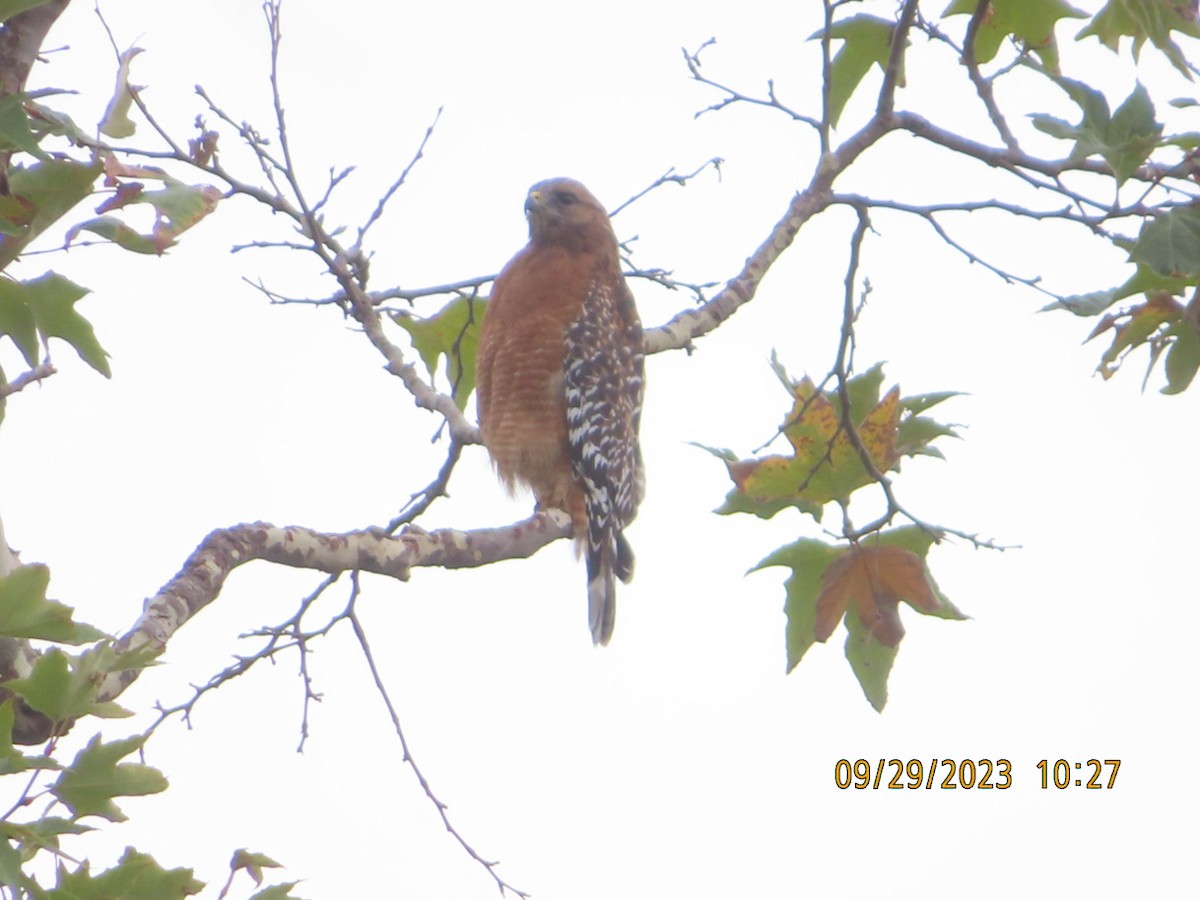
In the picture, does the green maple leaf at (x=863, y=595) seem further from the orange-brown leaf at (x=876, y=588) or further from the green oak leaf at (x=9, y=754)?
the green oak leaf at (x=9, y=754)

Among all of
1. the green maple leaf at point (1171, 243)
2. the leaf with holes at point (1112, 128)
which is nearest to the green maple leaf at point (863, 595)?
the green maple leaf at point (1171, 243)

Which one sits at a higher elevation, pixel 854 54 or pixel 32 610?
pixel 854 54

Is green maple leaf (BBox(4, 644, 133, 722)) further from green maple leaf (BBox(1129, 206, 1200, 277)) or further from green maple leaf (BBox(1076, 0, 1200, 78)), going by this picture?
green maple leaf (BBox(1076, 0, 1200, 78))

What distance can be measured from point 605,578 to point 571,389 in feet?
2.75

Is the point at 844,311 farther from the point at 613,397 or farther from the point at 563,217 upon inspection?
the point at 563,217

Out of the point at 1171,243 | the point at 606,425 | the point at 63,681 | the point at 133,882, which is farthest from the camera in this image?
the point at 606,425

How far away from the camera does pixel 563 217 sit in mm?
6508

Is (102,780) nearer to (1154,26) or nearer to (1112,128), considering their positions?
(1112,128)

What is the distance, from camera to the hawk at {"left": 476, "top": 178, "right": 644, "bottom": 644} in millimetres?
5941

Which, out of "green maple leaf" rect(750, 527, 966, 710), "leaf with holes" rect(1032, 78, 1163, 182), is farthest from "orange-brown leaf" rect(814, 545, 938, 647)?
"leaf with holes" rect(1032, 78, 1163, 182)

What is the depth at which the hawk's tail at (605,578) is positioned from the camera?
5.88 meters

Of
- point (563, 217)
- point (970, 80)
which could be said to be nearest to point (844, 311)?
point (970, 80)

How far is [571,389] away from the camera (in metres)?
6.09

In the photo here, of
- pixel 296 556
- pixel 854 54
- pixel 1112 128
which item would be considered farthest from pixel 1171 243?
pixel 296 556
